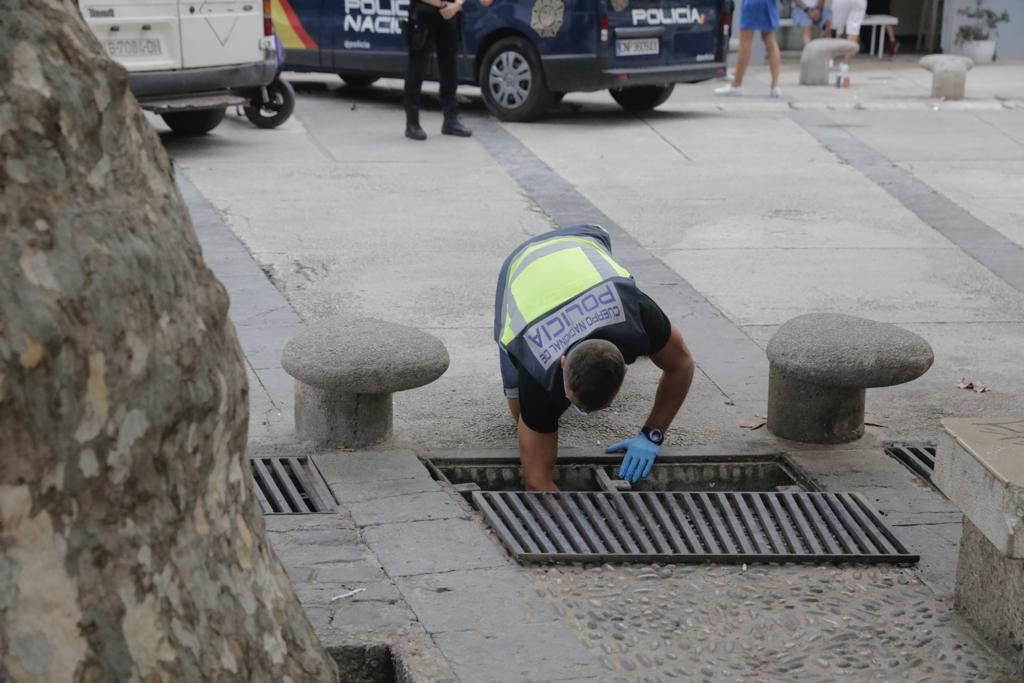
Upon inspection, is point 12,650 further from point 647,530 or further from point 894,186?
point 894,186

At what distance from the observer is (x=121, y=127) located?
2.63m

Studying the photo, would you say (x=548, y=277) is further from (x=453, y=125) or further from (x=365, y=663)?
(x=453, y=125)

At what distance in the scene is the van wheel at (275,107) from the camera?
12.9 meters

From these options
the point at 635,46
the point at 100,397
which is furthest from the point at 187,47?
the point at 100,397

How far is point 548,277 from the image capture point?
219 inches

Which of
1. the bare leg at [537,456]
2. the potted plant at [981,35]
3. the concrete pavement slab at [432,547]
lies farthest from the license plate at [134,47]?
the potted plant at [981,35]

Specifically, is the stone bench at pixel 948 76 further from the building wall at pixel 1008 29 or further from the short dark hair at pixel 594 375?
the short dark hair at pixel 594 375

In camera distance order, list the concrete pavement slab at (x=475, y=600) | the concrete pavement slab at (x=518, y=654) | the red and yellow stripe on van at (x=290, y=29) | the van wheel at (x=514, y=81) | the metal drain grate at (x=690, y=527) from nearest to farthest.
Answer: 1. the concrete pavement slab at (x=518, y=654)
2. the concrete pavement slab at (x=475, y=600)
3. the metal drain grate at (x=690, y=527)
4. the van wheel at (x=514, y=81)
5. the red and yellow stripe on van at (x=290, y=29)

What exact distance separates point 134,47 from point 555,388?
660 cm

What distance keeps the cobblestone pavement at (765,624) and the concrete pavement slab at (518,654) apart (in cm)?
8

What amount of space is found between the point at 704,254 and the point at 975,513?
16.4ft

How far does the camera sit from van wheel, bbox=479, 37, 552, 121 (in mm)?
13352

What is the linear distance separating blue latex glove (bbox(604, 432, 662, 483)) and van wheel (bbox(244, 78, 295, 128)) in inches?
301

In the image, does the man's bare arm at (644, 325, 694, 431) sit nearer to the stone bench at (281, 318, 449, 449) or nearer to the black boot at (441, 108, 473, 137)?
the stone bench at (281, 318, 449, 449)
